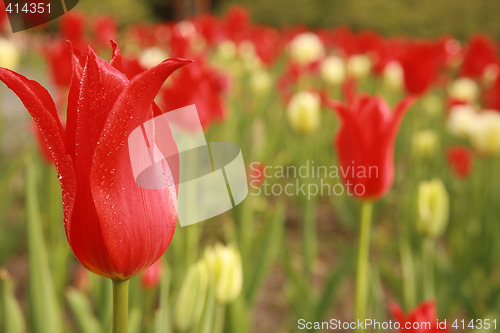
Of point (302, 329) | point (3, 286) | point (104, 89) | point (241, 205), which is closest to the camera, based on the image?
point (104, 89)

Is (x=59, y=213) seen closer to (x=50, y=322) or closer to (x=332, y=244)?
(x=50, y=322)

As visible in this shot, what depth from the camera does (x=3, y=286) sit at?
2.27 ft

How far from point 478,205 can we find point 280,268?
63 centimetres

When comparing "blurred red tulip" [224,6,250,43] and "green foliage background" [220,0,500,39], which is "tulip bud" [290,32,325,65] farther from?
"green foliage background" [220,0,500,39]

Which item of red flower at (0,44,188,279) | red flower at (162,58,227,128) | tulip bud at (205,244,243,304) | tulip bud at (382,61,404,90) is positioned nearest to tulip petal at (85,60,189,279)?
red flower at (0,44,188,279)

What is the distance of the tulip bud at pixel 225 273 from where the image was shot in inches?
29.0

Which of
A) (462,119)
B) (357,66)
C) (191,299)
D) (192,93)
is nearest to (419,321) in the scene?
(191,299)

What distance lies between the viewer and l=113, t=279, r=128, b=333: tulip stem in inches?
14.0

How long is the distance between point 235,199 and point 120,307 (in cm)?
102

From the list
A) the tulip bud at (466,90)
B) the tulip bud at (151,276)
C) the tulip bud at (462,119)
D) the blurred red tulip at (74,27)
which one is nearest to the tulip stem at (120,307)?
the tulip bud at (151,276)

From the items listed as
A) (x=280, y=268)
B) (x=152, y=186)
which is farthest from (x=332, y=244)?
(x=152, y=186)

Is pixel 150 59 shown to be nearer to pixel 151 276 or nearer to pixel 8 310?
→ pixel 151 276

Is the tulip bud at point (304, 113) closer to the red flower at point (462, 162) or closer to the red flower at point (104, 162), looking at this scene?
the red flower at point (462, 162)

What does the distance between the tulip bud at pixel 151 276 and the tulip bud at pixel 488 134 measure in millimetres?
1039
